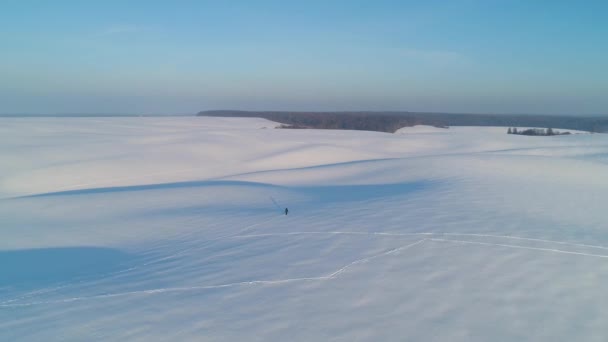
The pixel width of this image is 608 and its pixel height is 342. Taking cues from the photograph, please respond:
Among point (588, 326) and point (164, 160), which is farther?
point (164, 160)

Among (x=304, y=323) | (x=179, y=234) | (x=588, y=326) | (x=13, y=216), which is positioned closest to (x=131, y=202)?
(x=13, y=216)

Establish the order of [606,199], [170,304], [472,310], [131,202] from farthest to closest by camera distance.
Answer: [131,202] → [606,199] → [170,304] → [472,310]

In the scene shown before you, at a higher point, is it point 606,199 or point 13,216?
point 606,199

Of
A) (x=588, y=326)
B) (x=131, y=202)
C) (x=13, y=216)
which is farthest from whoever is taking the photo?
(x=131, y=202)

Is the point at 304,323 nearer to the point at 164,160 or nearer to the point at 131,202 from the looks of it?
the point at 131,202

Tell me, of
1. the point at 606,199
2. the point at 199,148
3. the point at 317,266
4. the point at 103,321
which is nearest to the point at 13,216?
the point at 103,321

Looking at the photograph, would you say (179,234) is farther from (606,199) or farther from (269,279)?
(606,199)
